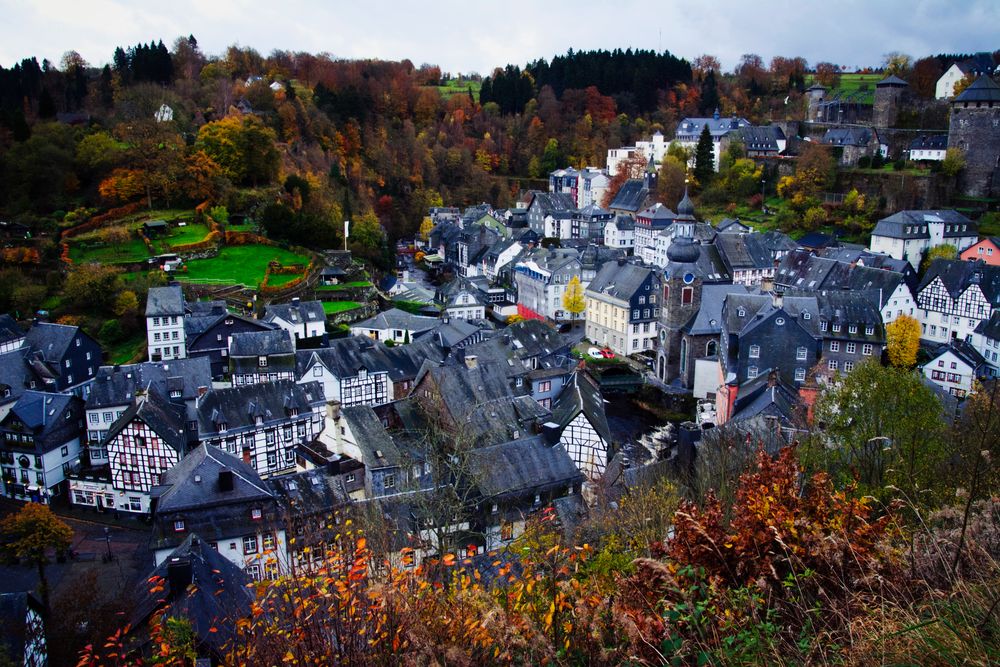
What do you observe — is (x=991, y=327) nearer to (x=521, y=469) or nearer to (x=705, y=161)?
(x=521, y=469)

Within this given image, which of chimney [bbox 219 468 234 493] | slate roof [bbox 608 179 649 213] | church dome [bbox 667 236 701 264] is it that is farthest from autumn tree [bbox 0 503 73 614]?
slate roof [bbox 608 179 649 213]

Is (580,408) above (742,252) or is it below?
below

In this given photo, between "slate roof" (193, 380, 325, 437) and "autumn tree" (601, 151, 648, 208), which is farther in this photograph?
"autumn tree" (601, 151, 648, 208)

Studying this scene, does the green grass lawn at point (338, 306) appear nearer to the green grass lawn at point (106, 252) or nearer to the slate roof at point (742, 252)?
the green grass lawn at point (106, 252)

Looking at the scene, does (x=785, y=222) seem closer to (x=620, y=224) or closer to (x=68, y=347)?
(x=620, y=224)

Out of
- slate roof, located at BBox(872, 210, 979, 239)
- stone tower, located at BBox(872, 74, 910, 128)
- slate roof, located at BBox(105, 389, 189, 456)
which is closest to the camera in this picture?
slate roof, located at BBox(105, 389, 189, 456)

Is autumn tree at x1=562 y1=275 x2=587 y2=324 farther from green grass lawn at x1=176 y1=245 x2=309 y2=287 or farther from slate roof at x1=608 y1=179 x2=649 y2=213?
slate roof at x1=608 y1=179 x2=649 y2=213

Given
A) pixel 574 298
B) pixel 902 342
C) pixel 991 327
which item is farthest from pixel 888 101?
pixel 902 342
